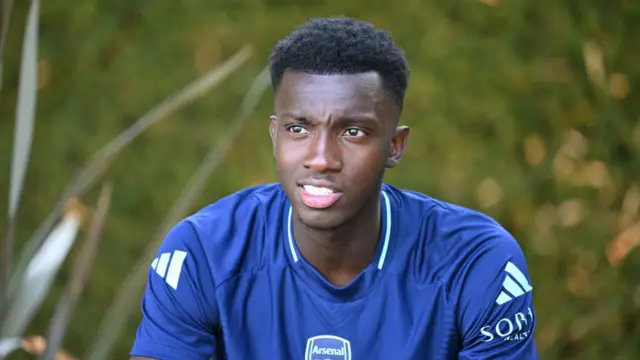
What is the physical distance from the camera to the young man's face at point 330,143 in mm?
2064

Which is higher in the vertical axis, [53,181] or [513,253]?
[53,181]

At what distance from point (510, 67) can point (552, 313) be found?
2.43 feet

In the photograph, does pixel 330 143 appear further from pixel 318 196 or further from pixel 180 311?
pixel 180 311

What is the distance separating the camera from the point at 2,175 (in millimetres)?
3607

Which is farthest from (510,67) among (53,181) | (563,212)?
(53,181)

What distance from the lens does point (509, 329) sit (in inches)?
85.1

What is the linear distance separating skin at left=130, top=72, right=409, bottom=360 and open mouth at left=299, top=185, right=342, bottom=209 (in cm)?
1

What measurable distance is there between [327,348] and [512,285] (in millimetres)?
376

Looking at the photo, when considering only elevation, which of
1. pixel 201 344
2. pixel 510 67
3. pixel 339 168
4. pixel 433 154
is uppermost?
pixel 510 67

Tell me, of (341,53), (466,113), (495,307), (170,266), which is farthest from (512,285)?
(466,113)

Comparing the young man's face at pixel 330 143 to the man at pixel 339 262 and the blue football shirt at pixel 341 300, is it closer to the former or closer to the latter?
the man at pixel 339 262

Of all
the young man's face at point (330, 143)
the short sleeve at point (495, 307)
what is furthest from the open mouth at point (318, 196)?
the short sleeve at point (495, 307)

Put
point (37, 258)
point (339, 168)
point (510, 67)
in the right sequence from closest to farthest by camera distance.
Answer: point (339, 168) → point (37, 258) → point (510, 67)

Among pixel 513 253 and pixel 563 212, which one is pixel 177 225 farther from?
pixel 563 212
